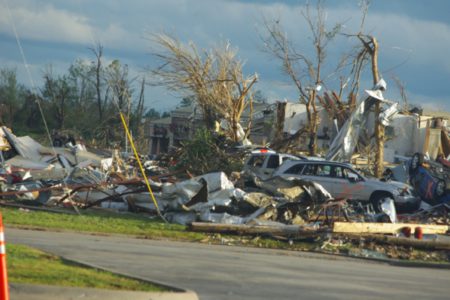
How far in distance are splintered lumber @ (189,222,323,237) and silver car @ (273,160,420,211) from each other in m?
6.13

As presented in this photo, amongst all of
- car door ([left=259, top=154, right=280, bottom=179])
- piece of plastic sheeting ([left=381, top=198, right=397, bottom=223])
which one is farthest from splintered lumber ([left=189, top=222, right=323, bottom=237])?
car door ([left=259, top=154, right=280, bottom=179])

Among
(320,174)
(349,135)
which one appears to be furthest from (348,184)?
(349,135)

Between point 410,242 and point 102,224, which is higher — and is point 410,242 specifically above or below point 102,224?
above

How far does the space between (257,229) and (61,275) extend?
32.5 ft

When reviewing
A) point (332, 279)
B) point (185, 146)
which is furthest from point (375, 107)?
point (332, 279)

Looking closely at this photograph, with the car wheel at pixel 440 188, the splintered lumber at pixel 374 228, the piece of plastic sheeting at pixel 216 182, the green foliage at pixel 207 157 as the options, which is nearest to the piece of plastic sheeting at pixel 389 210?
the splintered lumber at pixel 374 228

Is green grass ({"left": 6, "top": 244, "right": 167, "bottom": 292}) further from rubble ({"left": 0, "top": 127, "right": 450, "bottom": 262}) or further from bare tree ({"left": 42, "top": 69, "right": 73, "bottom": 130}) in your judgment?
bare tree ({"left": 42, "top": 69, "right": 73, "bottom": 130})

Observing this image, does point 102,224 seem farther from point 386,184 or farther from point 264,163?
point 386,184

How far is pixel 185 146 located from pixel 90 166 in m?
4.14

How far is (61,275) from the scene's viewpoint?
10.0m

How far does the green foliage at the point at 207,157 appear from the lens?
3106 cm

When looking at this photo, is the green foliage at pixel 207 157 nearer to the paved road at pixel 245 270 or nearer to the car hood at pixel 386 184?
the car hood at pixel 386 184

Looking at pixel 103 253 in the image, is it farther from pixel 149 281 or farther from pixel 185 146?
pixel 185 146

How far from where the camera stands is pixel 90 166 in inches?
1286
